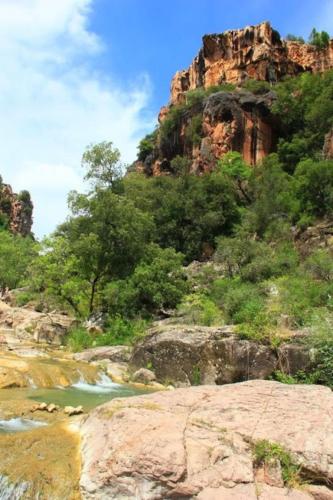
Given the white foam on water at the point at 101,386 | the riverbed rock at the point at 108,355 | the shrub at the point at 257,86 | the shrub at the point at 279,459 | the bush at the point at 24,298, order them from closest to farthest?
the shrub at the point at 279,459 < the white foam on water at the point at 101,386 < the riverbed rock at the point at 108,355 < the bush at the point at 24,298 < the shrub at the point at 257,86

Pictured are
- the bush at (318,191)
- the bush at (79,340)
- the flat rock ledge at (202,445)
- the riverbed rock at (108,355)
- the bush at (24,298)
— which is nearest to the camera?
the flat rock ledge at (202,445)

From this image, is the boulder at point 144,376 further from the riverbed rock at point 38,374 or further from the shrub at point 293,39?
the shrub at point 293,39

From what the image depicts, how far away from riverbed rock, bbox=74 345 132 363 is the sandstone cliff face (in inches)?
1798

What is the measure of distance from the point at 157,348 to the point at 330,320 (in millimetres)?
6089

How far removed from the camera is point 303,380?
→ 41.3 ft

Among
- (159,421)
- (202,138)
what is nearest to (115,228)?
(159,421)

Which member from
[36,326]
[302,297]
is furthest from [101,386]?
[36,326]

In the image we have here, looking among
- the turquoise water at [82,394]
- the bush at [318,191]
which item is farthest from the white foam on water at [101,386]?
the bush at [318,191]

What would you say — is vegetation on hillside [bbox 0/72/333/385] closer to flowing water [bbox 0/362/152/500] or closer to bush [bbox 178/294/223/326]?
bush [bbox 178/294/223/326]

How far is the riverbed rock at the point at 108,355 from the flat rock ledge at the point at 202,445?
11232mm

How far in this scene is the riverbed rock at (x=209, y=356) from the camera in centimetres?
1382

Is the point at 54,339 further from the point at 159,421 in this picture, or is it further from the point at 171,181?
the point at 171,181

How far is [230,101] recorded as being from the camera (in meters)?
48.1

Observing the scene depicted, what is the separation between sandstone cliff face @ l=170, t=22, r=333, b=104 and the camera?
183 feet
